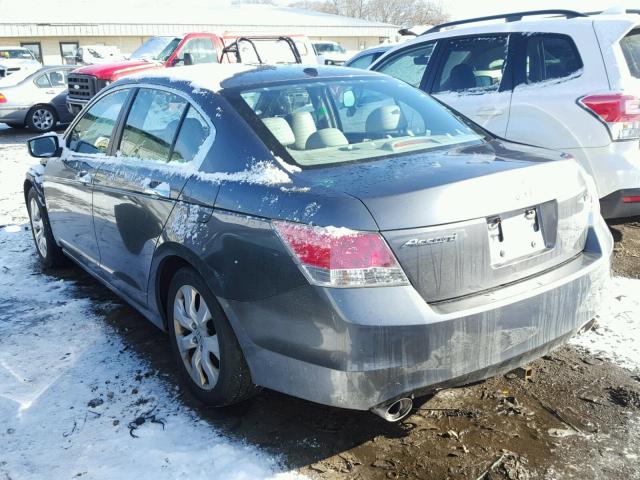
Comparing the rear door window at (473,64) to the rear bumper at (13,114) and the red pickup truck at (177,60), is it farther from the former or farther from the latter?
the rear bumper at (13,114)

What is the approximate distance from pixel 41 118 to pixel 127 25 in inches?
848

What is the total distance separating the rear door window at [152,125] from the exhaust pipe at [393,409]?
1726 mm

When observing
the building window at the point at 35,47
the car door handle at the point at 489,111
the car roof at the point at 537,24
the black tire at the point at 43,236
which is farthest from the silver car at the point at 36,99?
the building window at the point at 35,47

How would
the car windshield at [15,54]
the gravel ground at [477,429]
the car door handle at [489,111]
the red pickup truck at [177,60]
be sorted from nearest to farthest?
1. the gravel ground at [477,429]
2. the car door handle at [489,111]
3. the red pickup truck at [177,60]
4. the car windshield at [15,54]

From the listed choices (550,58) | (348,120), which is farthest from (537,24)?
(348,120)

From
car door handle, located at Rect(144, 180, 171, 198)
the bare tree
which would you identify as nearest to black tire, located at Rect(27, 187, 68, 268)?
car door handle, located at Rect(144, 180, 171, 198)

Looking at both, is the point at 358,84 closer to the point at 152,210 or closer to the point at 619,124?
the point at 152,210

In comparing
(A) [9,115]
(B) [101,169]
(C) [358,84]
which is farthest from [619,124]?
(A) [9,115]

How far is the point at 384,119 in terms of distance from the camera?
3.51 m

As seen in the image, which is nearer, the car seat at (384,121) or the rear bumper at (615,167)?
the car seat at (384,121)

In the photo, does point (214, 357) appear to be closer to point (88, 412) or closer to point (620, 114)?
point (88, 412)

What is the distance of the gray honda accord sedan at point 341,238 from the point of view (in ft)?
8.02

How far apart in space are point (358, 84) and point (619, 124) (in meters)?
2.12

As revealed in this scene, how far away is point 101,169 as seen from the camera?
4.00 m
